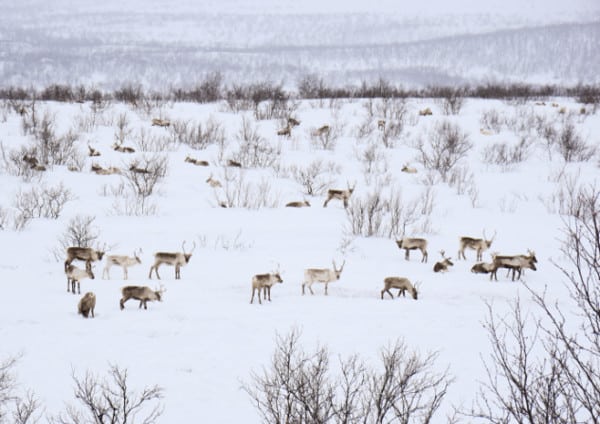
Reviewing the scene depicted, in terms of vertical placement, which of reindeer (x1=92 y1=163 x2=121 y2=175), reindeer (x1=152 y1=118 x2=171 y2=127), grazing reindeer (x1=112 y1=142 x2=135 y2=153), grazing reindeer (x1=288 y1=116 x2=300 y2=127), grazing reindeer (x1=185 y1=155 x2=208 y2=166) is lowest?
reindeer (x1=92 y1=163 x2=121 y2=175)

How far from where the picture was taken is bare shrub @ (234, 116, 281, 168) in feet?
60.7

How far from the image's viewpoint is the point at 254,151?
63.2 feet

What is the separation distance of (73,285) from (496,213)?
11.7 meters

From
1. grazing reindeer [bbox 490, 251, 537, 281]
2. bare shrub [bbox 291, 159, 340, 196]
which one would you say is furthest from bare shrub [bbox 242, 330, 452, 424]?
bare shrub [bbox 291, 159, 340, 196]

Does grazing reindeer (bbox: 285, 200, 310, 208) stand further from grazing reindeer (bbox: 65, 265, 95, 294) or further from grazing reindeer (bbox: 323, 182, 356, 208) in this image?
grazing reindeer (bbox: 65, 265, 95, 294)

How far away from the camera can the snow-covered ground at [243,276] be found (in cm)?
530

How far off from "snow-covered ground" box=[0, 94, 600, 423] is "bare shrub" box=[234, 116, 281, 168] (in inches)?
23.5

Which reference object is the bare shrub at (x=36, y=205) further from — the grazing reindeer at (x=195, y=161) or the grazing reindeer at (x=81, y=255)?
the grazing reindeer at (x=195, y=161)

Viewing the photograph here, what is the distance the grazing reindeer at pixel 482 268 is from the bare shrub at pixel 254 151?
10.8 m

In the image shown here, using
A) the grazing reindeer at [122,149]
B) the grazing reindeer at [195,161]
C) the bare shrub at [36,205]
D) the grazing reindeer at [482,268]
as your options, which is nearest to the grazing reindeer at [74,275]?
the bare shrub at [36,205]

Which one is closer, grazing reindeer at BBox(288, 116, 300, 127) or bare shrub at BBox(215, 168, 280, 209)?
bare shrub at BBox(215, 168, 280, 209)

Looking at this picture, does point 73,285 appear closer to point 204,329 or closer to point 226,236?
point 204,329

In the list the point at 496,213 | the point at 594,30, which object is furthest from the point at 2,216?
the point at 594,30

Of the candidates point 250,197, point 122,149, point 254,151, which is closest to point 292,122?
point 254,151
